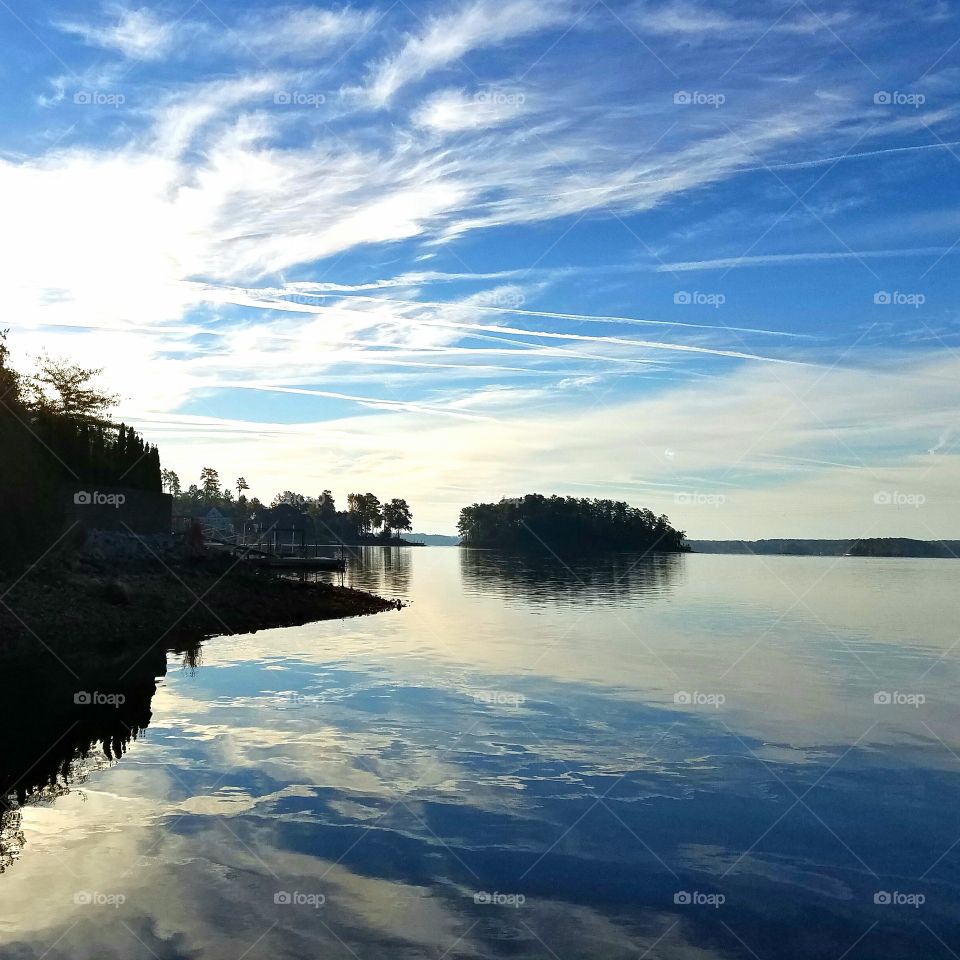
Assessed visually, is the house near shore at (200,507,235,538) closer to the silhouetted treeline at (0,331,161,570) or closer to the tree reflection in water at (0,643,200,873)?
the silhouetted treeline at (0,331,161,570)

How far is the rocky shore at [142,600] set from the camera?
3462 centimetres

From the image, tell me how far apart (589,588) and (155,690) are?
6590 cm

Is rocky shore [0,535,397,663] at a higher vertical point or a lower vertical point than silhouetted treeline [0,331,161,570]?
lower

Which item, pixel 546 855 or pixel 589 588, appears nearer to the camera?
pixel 546 855

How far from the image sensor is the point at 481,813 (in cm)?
1673

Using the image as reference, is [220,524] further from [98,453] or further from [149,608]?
[149,608]

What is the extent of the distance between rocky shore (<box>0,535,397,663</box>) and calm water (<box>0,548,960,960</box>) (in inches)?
177

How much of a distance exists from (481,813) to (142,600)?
31.6 m

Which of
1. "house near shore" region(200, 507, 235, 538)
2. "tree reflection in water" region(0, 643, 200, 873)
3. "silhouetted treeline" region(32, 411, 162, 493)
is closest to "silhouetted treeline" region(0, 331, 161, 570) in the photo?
"silhouetted treeline" region(32, 411, 162, 493)

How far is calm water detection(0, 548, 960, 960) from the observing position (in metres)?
11.9

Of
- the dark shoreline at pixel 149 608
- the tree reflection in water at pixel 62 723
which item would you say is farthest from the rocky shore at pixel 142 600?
the tree reflection in water at pixel 62 723

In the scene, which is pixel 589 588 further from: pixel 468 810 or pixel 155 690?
pixel 468 810

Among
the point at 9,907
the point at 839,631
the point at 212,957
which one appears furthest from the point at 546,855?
the point at 839,631

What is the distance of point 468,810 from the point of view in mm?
16875
